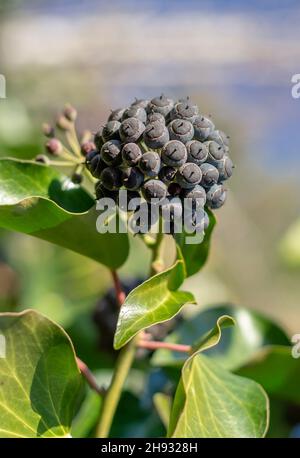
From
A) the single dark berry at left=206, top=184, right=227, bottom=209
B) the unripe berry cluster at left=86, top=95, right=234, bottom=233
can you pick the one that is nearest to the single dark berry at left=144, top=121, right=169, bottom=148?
the unripe berry cluster at left=86, top=95, right=234, bottom=233

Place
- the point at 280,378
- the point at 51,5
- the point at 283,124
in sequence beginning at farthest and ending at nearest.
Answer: the point at 283,124
the point at 51,5
the point at 280,378

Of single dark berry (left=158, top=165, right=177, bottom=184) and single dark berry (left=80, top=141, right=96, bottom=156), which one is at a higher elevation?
single dark berry (left=80, top=141, right=96, bottom=156)

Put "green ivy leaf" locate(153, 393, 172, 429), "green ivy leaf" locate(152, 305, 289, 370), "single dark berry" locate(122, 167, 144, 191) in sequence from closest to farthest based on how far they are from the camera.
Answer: "single dark berry" locate(122, 167, 144, 191) → "green ivy leaf" locate(153, 393, 172, 429) → "green ivy leaf" locate(152, 305, 289, 370)

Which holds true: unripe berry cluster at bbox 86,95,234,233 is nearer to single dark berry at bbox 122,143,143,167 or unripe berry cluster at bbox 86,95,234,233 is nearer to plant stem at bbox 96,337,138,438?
single dark berry at bbox 122,143,143,167

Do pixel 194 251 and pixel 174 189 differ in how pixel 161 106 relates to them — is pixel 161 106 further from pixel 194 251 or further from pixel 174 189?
pixel 194 251

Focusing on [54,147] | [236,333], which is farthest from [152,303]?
[236,333]

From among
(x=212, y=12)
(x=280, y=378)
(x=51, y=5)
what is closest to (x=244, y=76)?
(x=212, y=12)

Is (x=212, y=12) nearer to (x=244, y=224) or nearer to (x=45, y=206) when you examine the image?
(x=244, y=224)
